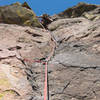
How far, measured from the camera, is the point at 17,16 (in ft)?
37.9

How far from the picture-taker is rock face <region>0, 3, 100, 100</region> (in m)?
4.93

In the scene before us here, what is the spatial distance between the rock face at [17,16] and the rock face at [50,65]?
76.8 inches

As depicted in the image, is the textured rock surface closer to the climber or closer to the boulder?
the climber

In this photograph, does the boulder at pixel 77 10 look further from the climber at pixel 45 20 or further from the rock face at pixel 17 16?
the rock face at pixel 17 16

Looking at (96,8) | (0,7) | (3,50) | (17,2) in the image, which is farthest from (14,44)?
(96,8)

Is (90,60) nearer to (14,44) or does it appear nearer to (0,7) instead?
(14,44)

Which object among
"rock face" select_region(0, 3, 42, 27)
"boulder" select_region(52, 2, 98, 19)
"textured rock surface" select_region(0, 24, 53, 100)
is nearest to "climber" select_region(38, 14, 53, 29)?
"boulder" select_region(52, 2, 98, 19)

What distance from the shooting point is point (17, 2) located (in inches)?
546

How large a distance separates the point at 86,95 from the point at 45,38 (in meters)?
4.83

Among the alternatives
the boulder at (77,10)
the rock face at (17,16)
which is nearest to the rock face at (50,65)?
the rock face at (17,16)

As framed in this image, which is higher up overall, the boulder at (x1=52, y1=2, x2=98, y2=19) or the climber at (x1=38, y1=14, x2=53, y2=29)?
the boulder at (x1=52, y1=2, x2=98, y2=19)

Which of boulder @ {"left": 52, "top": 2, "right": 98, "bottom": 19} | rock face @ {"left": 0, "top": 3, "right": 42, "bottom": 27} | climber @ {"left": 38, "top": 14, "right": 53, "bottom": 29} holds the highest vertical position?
boulder @ {"left": 52, "top": 2, "right": 98, "bottom": 19}

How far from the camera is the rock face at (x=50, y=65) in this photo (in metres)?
4.93

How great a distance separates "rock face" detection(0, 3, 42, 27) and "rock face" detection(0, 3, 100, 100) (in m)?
1.95
